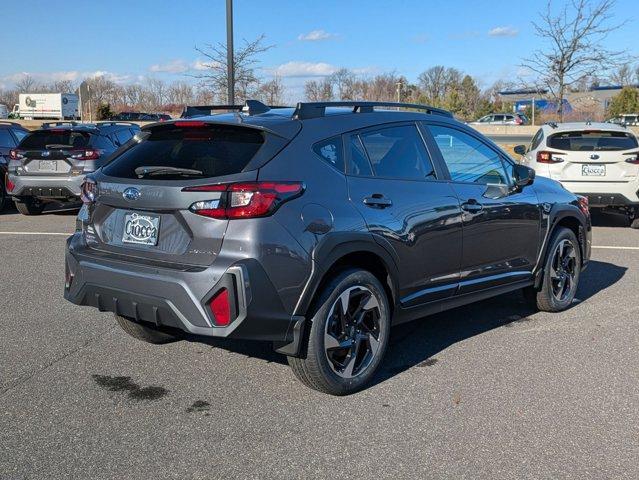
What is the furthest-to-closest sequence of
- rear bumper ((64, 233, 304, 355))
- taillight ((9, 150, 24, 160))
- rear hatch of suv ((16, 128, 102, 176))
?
taillight ((9, 150, 24, 160)), rear hatch of suv ((16, 128, 102, 176)), rear bumper ((64, 233, 304, 355))

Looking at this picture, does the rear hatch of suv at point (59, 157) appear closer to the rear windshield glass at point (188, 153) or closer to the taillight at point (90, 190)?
the taillight at point (90, 190)

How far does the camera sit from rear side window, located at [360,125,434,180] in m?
4.50

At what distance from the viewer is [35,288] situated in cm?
689

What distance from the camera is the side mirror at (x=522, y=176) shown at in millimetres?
5652

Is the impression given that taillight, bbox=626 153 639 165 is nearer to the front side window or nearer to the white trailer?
the front side window

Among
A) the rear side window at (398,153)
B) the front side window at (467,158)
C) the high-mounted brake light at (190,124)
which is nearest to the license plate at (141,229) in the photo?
the high-mounted brake light at (190,124)

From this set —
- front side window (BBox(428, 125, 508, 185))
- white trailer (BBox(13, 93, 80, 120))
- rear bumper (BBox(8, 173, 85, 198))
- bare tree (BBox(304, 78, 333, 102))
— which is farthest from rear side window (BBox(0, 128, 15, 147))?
white trailer (BBox(13, 93, 80, 120))

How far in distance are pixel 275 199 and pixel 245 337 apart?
2.53ft

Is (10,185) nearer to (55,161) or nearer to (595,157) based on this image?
(55,161)

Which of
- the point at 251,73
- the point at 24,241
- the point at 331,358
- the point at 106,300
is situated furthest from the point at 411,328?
the point at 251,73

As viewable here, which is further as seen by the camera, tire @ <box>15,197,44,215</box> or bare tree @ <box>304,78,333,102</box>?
bare tree @ <box>304,78,333,102</box>

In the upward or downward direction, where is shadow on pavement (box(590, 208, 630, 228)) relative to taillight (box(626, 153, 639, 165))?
downward

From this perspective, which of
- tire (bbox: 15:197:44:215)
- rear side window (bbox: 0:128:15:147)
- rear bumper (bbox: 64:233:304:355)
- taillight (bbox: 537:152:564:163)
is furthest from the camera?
rear side window (bbox: 0:128:15:147)

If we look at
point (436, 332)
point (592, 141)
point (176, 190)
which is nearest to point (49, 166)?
point (436, 332)
